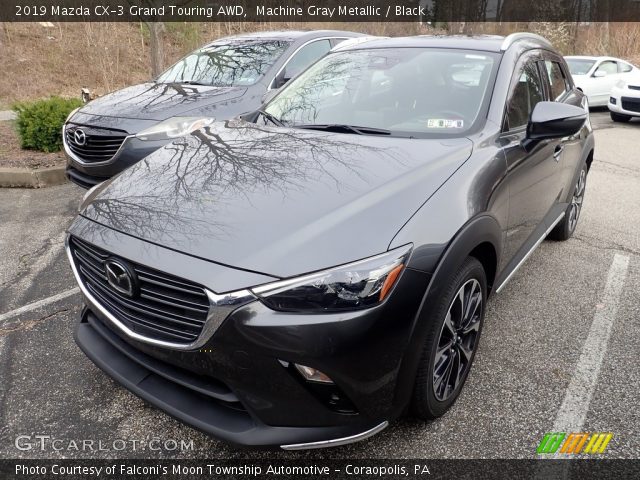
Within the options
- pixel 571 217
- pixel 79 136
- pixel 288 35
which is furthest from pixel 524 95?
pixel 79 136

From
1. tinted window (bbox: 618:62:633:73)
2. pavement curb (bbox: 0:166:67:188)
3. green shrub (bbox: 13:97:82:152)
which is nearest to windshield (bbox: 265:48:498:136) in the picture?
pavement curb (bbox: 0:166:67:188)

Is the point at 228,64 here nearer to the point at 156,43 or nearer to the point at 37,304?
the point at 37,304

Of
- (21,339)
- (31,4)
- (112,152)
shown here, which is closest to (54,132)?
(112,152)

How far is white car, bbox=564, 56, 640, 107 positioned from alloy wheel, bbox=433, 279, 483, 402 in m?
12.6

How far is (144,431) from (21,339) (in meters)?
1.21

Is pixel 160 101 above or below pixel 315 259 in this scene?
above

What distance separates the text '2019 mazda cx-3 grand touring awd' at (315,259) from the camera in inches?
66.6

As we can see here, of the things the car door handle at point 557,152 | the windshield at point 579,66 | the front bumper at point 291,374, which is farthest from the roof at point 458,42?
the windshield at point 579,66

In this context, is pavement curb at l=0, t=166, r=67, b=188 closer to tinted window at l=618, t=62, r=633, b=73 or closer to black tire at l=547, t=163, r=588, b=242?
black tire at l=547, t=163, r=588, b=242

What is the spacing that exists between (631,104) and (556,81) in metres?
9.06

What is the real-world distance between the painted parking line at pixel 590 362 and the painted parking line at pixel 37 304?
3142 millimetres

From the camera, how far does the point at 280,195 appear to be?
2039mm

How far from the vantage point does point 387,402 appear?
186cm

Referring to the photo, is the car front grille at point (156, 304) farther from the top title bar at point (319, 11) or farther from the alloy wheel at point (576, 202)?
the top title bar at point (319, 11)
